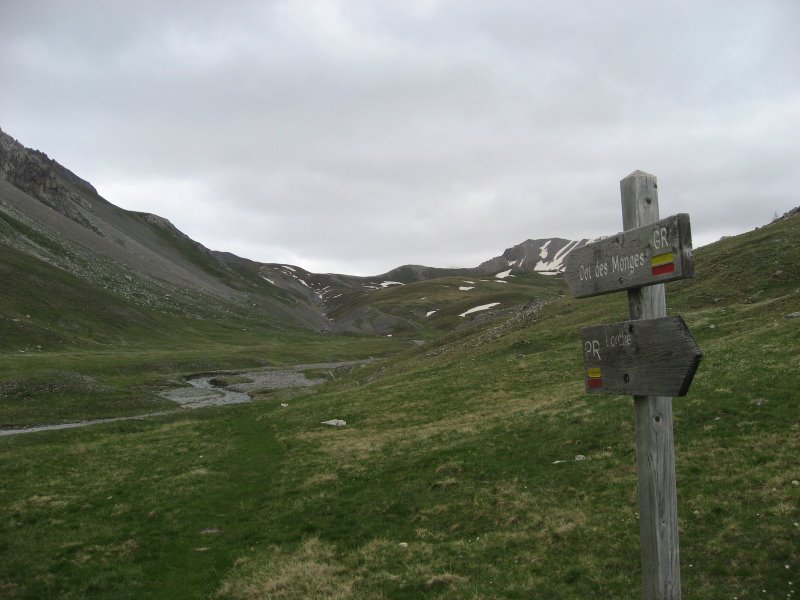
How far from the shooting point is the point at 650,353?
7.31 metres

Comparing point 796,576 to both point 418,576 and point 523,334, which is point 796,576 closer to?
point 418,576

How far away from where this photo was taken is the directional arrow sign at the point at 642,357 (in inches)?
271

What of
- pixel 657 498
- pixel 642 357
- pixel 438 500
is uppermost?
pixel 642 357

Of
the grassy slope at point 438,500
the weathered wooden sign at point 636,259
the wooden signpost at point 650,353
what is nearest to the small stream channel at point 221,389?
the grassy slope at point 438,500

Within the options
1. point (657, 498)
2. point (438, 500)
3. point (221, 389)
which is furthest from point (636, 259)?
point (221, 389)

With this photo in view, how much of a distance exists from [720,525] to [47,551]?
20244 millimetres

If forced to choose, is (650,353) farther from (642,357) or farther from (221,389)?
(221,389)

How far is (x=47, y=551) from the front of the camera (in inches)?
727

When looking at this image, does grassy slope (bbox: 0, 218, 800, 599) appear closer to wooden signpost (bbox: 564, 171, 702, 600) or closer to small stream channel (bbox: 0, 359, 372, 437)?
wooden signpost (bbox: 564, 171, 702, 600)

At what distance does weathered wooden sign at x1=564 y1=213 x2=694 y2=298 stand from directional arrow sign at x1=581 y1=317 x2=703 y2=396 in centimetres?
58

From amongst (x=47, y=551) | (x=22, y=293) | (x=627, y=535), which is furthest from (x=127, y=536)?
(x=22, y=293)

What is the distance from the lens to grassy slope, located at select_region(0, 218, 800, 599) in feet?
44.0

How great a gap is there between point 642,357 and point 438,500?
1370cm

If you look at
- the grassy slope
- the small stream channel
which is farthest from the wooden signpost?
the small stream channel
